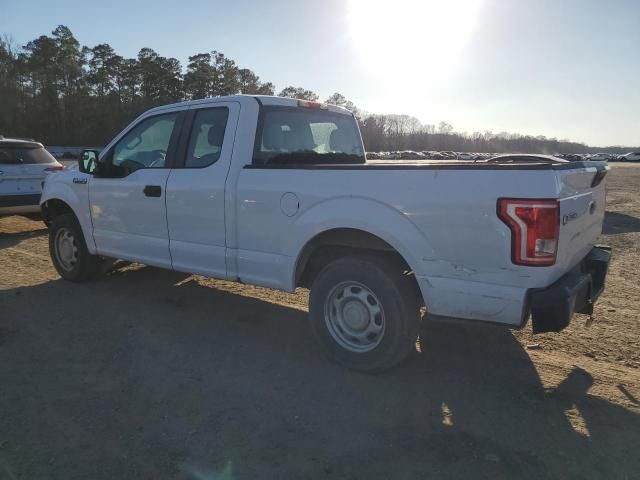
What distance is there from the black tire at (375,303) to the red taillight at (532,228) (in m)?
0.85

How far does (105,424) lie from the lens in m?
2.91

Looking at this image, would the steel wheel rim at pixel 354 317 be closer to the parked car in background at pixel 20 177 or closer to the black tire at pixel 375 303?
the black tire at pixel 375 303

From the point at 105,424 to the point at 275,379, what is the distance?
1.18m

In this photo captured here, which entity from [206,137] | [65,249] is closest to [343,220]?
[206,137]

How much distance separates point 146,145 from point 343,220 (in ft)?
8.74

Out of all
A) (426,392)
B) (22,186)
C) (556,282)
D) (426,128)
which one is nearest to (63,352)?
(426,392)

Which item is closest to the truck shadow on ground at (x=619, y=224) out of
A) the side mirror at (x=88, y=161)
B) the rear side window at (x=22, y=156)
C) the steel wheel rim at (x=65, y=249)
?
the side mirror at (x=88, y=161)

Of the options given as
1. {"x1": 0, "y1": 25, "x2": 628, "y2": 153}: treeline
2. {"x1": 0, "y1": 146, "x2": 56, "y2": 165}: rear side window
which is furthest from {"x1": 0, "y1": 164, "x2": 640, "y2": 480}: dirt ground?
{"x1": 0, "y1": 25, "x2": 628, "y2": 153}: treeline

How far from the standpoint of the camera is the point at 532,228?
8.85 feet

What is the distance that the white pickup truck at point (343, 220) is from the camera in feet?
9.24

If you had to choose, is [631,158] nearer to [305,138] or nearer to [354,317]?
[305,138]

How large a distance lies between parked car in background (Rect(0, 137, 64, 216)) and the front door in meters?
3.72

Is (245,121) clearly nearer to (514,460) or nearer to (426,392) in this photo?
(426,392)

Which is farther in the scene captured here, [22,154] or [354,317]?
[22,154]
